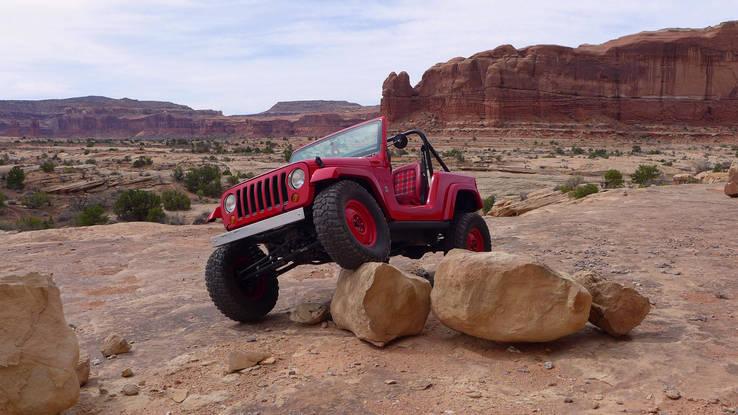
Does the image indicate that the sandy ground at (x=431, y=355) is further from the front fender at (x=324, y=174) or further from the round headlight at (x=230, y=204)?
the front fender at (x=324, y=174)

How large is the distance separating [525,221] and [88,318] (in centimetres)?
942

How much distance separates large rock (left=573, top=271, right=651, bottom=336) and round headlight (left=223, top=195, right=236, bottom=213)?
3704 millimetres

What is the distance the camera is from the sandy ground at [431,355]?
3.82 metres

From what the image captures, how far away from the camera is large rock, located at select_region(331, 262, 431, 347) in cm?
485

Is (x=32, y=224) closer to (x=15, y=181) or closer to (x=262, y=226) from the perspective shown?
(x=15, y=181)

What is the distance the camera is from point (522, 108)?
87000 millimetres

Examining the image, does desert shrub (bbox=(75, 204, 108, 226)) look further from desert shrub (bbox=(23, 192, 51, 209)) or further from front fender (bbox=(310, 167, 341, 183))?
front fender (bbox=(310, 167, 341, 183))

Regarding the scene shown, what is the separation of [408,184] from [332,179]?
7.19 feet

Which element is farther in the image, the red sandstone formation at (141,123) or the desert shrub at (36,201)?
the red sandstone formation at (141,123)

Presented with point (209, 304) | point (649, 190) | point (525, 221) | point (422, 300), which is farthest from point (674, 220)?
point (209, 304)

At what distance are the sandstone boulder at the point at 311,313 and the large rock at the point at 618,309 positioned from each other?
8.58ft

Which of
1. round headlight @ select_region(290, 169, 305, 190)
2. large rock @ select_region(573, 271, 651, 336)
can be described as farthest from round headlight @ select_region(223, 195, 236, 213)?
Result: large rock @ select_region(573, 271, 651, 336)

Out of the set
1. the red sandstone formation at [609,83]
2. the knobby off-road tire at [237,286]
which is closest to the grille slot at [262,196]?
the knobby off-road tire at [237,286]

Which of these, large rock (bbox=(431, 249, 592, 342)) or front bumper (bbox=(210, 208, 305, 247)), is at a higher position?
front bumper (bbox=(210, 208, 305, 247))
